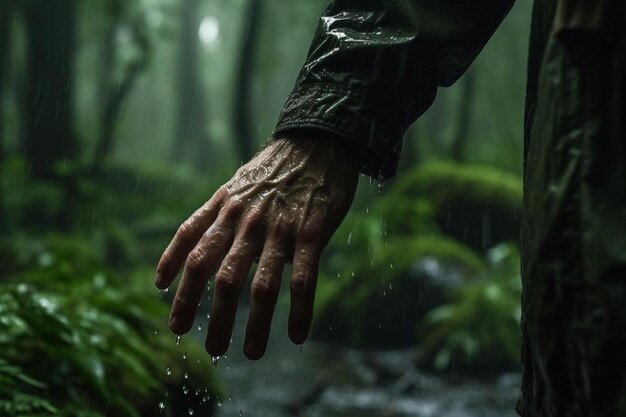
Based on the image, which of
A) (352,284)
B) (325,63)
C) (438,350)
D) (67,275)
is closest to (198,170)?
(352,284)

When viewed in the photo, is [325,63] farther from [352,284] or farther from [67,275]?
[352,284]

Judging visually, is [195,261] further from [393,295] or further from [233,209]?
[393,295]

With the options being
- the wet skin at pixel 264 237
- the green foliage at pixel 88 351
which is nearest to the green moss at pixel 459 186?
the green foliage at pixel 88 351

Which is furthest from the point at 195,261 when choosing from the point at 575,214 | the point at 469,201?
the point at 469,201

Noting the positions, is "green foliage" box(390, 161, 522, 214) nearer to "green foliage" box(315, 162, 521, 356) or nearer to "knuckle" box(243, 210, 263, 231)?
"green foliage" box(315, 162, 521, 356)

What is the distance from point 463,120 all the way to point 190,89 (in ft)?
59.6

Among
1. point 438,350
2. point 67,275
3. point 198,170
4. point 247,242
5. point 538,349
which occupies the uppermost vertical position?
point 247,242

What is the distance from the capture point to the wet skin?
154cm

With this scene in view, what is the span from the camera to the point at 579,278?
1314mm

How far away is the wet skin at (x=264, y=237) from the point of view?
1538 mm

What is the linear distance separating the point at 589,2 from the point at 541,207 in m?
0.42

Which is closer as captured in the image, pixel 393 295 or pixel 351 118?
pixel 351 118

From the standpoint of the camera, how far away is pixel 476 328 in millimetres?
8883

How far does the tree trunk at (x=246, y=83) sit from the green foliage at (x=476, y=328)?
6167 millimetres
